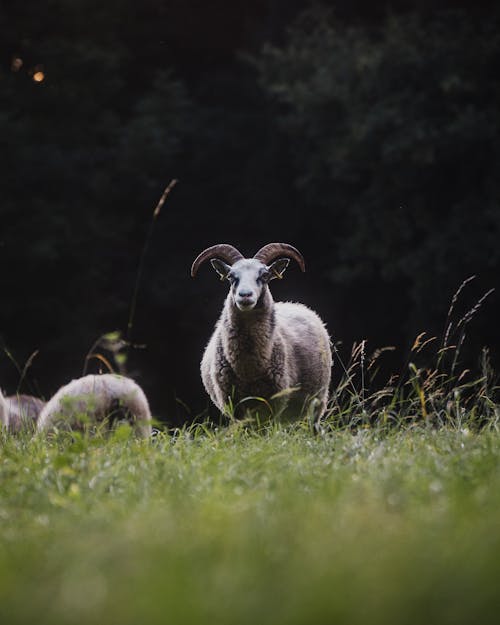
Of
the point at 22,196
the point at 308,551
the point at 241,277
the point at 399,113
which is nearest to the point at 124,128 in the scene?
the point at 22,196

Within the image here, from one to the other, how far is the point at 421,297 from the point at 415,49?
4469 millimetres

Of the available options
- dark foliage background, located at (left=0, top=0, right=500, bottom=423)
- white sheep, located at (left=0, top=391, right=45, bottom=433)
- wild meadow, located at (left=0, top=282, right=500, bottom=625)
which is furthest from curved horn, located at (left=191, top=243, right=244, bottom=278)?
dark foliage background, located at (left=0, top=0, right=500, bottom=423)

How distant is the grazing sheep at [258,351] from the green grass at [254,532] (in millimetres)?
2340

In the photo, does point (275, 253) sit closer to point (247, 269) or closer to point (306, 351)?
point (247, 269)

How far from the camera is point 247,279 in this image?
22.8ft

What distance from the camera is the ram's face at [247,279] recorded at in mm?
6719

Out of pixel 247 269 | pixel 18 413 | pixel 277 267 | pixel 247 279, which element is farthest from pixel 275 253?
pixel 18 413

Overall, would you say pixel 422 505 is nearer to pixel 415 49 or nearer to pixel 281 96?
pixel 415 49

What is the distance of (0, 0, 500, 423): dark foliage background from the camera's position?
17.0m

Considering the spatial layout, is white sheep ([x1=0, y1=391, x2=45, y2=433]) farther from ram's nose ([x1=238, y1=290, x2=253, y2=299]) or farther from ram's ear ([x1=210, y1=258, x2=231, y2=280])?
ram's ear ([x1=210, y1=258, x2=231, y2=280])

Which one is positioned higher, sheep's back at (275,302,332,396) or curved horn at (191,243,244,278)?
curved horn at (191,243,244,278)

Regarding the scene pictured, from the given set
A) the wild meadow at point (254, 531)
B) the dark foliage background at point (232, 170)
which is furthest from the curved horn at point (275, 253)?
the dark foliage background at point (232, 170)

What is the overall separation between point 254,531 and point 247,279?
4.30 meters

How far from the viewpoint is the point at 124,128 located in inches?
794
